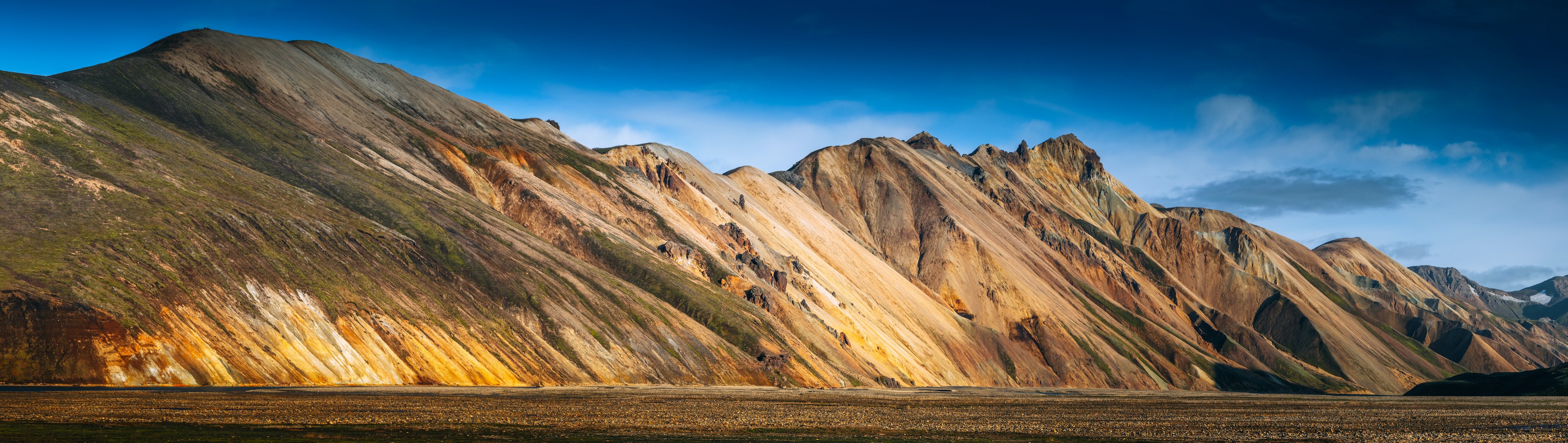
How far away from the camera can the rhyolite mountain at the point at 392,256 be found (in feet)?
223

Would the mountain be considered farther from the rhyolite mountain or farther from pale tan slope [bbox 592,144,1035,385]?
pale tan slope [bbox 592,144,1035,385]

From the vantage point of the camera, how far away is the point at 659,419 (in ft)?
147

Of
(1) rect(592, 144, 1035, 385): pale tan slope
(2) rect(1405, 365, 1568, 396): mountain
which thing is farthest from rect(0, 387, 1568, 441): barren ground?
(1) rect(592, 144, 1035, 385): pale tan slope

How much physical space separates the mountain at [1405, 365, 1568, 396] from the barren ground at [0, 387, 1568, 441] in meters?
51.3

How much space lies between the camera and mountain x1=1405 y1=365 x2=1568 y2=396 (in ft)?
368

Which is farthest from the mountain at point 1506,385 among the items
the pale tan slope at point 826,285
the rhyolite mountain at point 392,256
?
the pale tan slope at point 826,285

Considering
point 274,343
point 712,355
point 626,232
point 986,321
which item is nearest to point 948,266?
point 986,321

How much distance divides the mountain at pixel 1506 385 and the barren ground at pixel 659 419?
51259 mm

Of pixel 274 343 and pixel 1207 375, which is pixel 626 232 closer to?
pixel 274 343

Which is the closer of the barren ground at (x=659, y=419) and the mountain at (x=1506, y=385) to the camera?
the barren ground at (x=659, y=419)

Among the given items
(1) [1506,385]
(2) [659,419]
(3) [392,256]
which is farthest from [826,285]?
(2) [659,419]

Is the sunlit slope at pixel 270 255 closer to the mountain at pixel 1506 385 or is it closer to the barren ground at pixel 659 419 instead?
the barren ground at pixel 659 419

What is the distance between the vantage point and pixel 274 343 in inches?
2815

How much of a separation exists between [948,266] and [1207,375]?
56.9 metres
